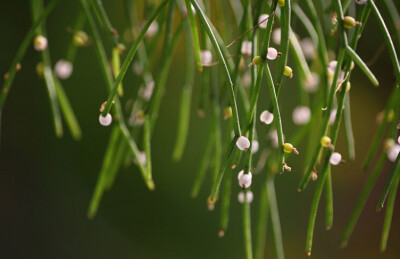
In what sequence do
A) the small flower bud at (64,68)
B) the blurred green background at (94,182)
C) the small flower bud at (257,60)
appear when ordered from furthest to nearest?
1. the blurred green background at (94,182)
2. the small flower bud at (64,68)
3. the small flower bud at (257,60)

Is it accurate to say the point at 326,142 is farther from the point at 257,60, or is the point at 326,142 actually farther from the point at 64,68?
the point at 64,68

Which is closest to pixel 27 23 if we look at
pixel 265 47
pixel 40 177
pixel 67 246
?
pixel 40 177

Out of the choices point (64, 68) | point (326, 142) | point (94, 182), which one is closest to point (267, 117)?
point (326, 142)

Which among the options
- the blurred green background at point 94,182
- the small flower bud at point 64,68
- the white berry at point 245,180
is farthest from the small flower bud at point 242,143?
the blurred green background at point 94,182

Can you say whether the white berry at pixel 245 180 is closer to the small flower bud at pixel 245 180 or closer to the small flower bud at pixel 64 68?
the small flower bud at pixel 245 180

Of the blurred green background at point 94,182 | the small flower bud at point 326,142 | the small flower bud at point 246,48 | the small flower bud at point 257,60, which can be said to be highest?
the small flower bud at point 257,60

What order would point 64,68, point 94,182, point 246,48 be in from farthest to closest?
point 94,182 → point 64,68 → point 246,48

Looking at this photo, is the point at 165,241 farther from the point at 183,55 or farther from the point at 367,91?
the point at 367,91

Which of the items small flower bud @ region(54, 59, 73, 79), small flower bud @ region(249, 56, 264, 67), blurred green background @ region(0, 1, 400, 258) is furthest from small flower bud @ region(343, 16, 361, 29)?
blurred green background @ region(0, 1, 400, 258)

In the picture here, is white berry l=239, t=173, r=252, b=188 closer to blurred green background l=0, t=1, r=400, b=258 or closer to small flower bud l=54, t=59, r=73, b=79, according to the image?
small flower bud l=54, t=59, r=73, b=79
